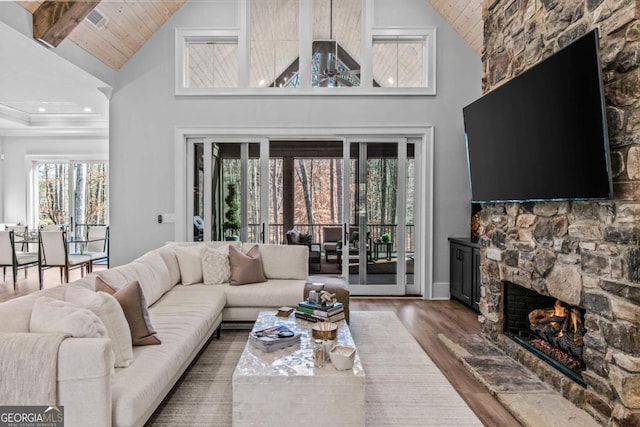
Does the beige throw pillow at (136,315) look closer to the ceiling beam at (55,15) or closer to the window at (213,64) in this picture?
the ceiling beam at (55,15)

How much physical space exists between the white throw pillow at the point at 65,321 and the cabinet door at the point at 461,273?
13.6 feet

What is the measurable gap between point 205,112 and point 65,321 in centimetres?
409

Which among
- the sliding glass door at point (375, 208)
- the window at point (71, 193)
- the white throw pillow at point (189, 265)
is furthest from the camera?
the window at point (71, 193)

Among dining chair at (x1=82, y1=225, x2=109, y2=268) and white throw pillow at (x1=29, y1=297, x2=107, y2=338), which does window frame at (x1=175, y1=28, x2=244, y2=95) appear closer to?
dining chair at (x1=82, y1=225, x2=109, y2=268)

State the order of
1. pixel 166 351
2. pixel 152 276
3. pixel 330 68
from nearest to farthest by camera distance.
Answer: pixel 166 351 < pixel 152 276 < pixel 330 68

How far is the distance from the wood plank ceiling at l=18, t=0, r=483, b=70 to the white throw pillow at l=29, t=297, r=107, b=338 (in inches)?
152

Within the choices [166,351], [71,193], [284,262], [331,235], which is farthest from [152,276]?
[71,193]

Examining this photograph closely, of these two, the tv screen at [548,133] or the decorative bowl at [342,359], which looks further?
the tv screen at [548,133]

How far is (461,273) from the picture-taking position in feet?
16.3

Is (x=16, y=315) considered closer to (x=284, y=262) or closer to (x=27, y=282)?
(x=284, y=262)

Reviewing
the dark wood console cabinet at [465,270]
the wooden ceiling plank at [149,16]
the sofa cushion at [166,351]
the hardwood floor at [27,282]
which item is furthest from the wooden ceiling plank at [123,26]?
the dark wood console cabinet at [465,270]

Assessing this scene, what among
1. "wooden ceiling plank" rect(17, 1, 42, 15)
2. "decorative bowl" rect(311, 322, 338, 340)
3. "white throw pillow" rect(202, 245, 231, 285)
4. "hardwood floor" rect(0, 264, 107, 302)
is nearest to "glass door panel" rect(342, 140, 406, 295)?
"white throw pillow" rect(202, 245, 231, 285)

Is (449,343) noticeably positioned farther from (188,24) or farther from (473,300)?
(188,24)

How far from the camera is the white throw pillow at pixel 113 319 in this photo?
2021 mm
